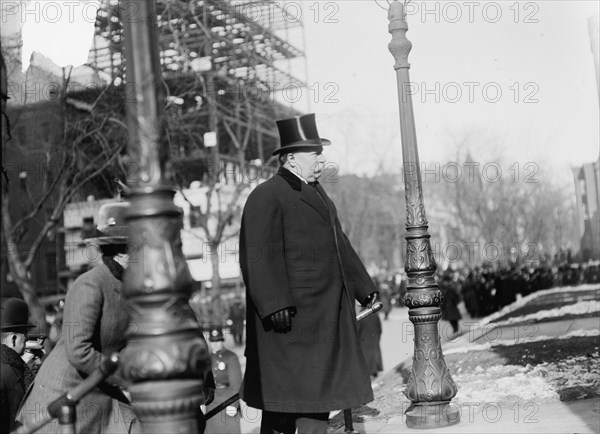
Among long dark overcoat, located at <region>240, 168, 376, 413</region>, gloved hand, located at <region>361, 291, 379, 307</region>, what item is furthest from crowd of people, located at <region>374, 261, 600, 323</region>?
long dark overcoat, located at <region>240, 168, 376, 413</region>

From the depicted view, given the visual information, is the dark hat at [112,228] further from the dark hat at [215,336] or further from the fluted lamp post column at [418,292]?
the fluted lamp post column at [418,292]

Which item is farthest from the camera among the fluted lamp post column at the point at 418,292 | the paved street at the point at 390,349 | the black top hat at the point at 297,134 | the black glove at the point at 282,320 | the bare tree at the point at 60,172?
the bare tree at the point at 60,172

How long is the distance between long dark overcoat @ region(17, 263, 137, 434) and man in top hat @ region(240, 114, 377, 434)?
1.10m

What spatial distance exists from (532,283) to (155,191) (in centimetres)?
4484

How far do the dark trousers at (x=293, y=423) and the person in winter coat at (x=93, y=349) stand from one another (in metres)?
1.26

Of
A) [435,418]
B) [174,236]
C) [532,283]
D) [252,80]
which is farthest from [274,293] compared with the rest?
[532,283]

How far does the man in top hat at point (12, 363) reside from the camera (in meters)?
4.70

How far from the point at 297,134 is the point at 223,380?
10.5 ft

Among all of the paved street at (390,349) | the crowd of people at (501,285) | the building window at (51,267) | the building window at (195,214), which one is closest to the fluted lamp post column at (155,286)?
the paved street at (390,349)

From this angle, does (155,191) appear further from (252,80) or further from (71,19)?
(252,80)

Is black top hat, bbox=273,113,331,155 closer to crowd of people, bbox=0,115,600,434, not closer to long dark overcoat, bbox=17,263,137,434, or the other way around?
crowd of people, bbox=0,115,600,434

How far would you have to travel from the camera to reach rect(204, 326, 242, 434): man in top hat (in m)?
7.45

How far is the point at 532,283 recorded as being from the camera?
4619cm

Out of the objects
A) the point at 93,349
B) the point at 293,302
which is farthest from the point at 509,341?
the point at 93,349
